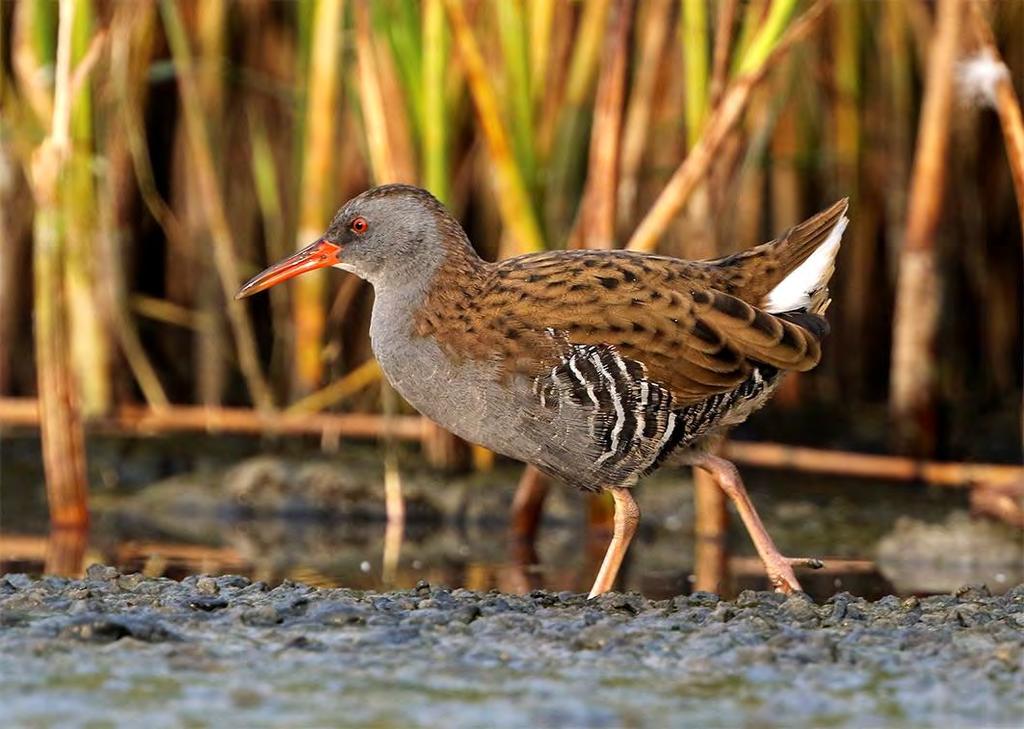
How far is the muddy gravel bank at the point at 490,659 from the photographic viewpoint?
13.2 ft

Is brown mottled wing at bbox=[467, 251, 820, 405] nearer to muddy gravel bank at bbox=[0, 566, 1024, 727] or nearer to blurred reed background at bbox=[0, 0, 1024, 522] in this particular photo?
muddy gravel bank at bbox=[0, 566, 1024, 727]

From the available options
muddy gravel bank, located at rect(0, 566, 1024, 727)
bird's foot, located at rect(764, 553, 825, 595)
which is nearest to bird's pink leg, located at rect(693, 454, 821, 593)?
bird's foot, located at rect(764, 553, 825, 595)

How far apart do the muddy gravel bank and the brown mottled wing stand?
0.71 metres

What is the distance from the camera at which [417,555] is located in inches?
304

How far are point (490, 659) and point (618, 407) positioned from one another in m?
1.36

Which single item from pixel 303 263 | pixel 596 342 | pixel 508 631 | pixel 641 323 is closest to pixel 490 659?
pixel 508 631

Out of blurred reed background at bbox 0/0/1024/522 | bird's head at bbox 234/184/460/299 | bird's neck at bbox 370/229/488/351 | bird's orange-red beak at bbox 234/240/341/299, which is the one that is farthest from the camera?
blurred reed background at bbox 0/0/1024/522

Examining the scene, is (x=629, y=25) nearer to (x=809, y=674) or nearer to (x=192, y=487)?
(x=192, y=487)

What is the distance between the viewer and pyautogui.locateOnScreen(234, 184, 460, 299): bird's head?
6051mm

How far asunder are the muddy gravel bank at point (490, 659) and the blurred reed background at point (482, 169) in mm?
2390

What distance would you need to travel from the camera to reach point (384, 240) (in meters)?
6.14

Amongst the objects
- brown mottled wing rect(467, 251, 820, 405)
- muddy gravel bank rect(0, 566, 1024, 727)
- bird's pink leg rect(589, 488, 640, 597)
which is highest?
brown mottled wing rect(467, 251, 820, 405)

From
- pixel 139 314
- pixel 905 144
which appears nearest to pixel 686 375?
pixel 905 144

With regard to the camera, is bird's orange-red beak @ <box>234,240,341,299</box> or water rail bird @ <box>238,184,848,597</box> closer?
water rail bird @ <box>238,184,848,597</box>
